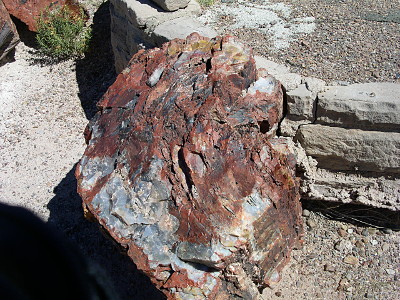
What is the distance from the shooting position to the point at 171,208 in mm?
2725

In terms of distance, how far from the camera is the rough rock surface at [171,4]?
4412 millimetres

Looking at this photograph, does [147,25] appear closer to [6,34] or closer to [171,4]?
[171,4]

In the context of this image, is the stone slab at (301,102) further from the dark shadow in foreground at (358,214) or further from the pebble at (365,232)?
the pebble at (365,232)

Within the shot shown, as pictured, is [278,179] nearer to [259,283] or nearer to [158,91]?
[259,283]

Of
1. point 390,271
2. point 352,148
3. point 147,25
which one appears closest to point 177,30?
point 147,25

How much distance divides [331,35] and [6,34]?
3.83 m

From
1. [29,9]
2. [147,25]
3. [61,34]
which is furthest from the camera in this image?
[29,9]

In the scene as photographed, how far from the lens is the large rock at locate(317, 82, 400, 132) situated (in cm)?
313

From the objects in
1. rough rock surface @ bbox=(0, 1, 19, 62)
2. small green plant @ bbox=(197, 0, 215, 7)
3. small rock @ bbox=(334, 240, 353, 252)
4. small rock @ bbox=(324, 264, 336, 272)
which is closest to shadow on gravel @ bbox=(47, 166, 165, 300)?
small rock @ bbox=(324, 264, 336, 272)

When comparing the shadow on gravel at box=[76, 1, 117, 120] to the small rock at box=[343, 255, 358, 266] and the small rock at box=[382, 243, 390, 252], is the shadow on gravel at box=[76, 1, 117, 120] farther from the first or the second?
the small rock at box=[382, 243, 390, 252]

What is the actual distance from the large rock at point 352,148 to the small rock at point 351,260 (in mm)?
626

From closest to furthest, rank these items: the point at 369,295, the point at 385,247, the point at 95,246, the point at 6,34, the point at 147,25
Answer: the point at 369,295, the point at 385,247, the point at 95,246, the point at 147,25, the point at 6,34

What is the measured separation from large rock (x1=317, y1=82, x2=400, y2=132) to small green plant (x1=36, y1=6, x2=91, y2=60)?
3.73 m

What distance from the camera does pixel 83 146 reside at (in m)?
4.93
